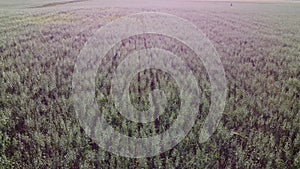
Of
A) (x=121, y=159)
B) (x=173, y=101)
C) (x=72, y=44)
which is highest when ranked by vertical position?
(x=72, y=44)

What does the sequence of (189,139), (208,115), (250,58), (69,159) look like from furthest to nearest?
(250,58), (208,115), (189,139), (69,159)

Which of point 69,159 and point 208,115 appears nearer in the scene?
point 69,159

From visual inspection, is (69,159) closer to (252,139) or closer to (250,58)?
(252,139)

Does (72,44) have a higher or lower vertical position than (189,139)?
higher

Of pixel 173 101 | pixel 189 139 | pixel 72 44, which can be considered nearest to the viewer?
pixel 189 139

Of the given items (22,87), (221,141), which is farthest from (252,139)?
(22,87)

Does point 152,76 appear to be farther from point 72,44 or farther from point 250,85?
point 72,44

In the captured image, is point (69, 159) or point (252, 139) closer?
point (69, 159)

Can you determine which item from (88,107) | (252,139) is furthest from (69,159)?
(252,139)

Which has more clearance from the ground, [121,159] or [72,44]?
[72,44]
